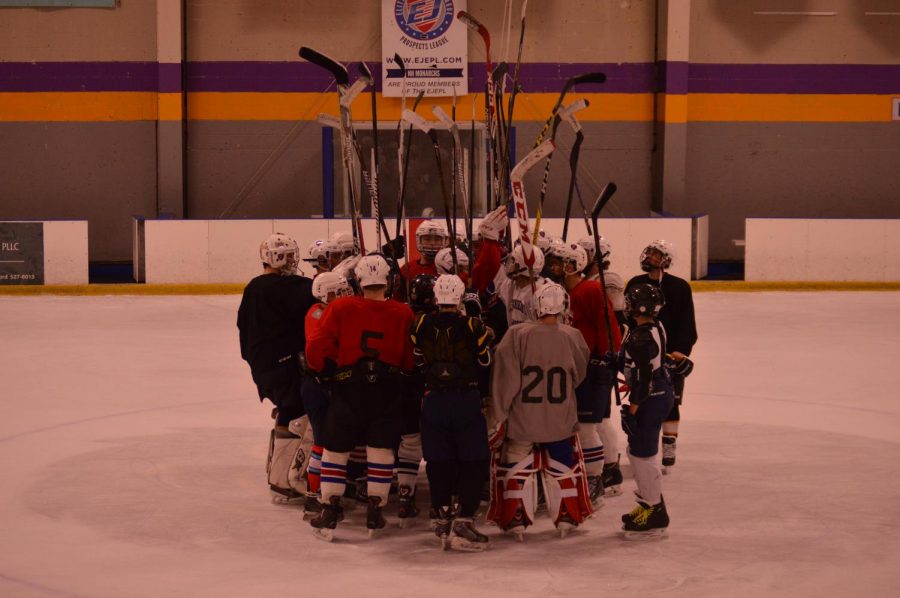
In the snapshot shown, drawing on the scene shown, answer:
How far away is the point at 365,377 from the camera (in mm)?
5629

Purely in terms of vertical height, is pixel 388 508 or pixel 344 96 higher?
pixel 344 96

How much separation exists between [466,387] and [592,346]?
0.94 meters

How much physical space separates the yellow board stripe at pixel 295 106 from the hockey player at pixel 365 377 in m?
11.8

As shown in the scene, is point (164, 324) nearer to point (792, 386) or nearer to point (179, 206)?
point (179, 206)

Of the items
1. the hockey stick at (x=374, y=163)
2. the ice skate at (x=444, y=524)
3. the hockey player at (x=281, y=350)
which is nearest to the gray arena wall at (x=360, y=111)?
the hockey stick at (x=374, y=163)

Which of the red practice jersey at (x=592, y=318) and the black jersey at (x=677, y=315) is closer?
the red practice jersey at (x=592, y=318)

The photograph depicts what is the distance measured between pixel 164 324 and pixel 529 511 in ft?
25.8

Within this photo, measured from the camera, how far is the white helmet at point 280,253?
6.38 m

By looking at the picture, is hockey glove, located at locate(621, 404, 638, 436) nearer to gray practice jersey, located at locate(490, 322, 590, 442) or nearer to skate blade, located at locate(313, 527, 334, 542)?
gray practice jersey, located at locate(490, 322, 590, 442)

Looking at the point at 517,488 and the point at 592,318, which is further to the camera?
the point at 592,318

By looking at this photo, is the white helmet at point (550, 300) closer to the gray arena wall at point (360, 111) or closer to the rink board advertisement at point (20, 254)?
the rink board advertisement at point (20, 254)

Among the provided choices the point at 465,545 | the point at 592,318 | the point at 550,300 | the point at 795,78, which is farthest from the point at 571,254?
the point at 795,78

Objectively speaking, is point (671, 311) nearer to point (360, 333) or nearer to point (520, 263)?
point (520, 263)

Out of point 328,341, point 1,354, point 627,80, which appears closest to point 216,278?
point 1,354
